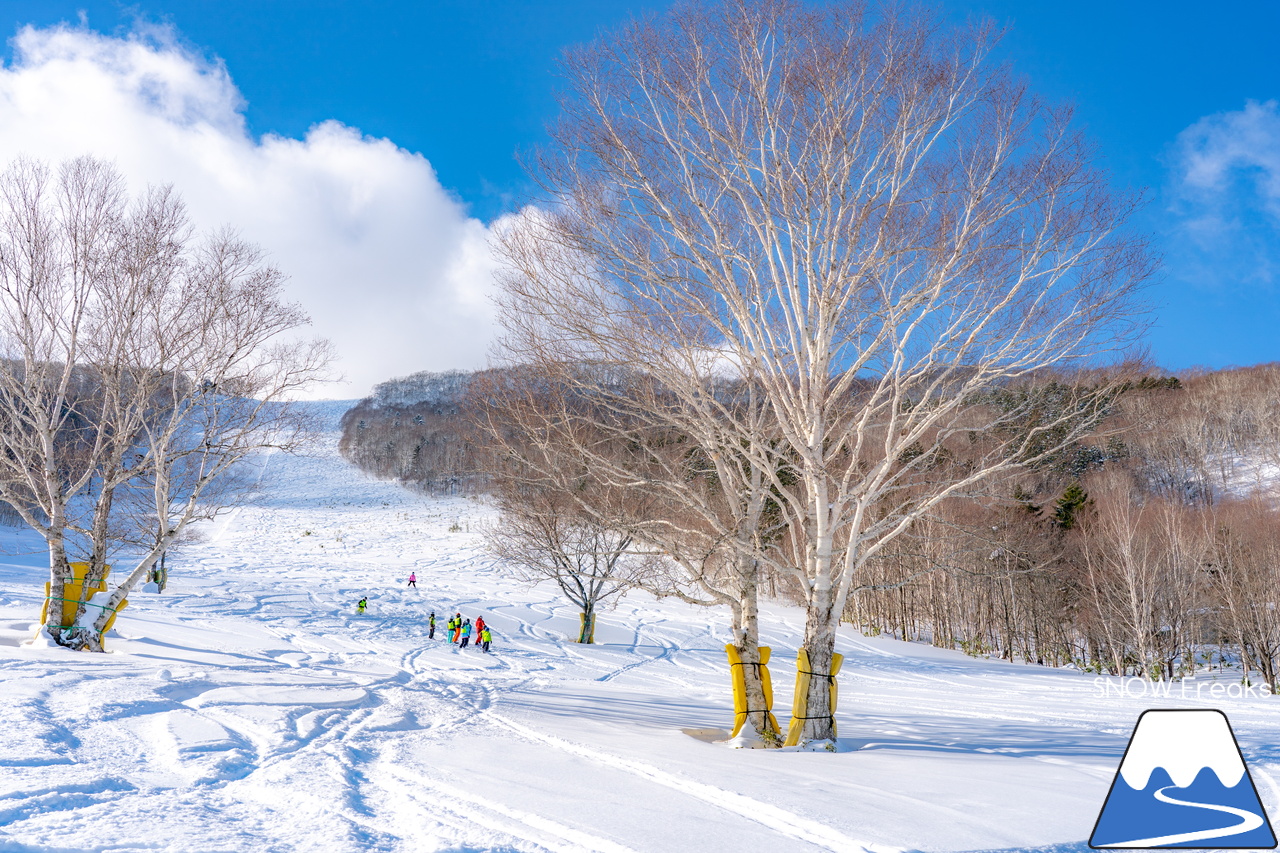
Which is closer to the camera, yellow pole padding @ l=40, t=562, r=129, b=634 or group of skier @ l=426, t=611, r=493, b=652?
yellow pole padding @ l=40, t=562, r=129, b=634

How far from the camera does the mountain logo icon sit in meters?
2.89

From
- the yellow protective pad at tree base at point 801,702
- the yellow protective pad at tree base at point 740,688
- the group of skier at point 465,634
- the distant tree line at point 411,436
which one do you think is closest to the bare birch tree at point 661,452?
the yellow protective pad at tree base at point 740,688

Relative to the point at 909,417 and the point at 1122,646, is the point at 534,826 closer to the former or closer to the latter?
the point at 909,417

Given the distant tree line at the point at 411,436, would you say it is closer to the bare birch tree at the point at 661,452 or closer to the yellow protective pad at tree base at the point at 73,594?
the yellow protective pad at tree base at the point at 73,594

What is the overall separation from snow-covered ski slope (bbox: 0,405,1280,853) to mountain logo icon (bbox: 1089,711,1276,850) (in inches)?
23.7

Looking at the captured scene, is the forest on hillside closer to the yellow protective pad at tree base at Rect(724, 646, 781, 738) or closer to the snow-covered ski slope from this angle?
the snow-covered ski slope

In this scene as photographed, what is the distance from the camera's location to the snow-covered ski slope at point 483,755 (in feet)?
10.4

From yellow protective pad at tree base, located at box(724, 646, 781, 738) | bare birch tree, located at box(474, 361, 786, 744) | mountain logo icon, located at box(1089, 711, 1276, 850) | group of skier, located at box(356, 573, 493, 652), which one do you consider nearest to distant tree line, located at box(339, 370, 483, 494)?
group of skier, located at box(356, 573, 493, 652)

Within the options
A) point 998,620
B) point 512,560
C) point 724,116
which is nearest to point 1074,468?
Answer: point 998,620

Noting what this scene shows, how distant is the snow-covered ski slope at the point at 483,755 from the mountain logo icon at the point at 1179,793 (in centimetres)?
60

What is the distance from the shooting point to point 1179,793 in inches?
116

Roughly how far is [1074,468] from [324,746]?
34662 millimetres

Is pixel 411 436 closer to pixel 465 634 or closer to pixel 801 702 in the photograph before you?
pixel 465 634

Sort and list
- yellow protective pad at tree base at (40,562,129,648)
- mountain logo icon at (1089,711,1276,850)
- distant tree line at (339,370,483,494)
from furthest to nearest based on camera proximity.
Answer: distant tree line at (339,370,483,494) → yellow protective pad at tree base at (40,562,129,648) → mountain logo icon at (1089,711,1276,850)
